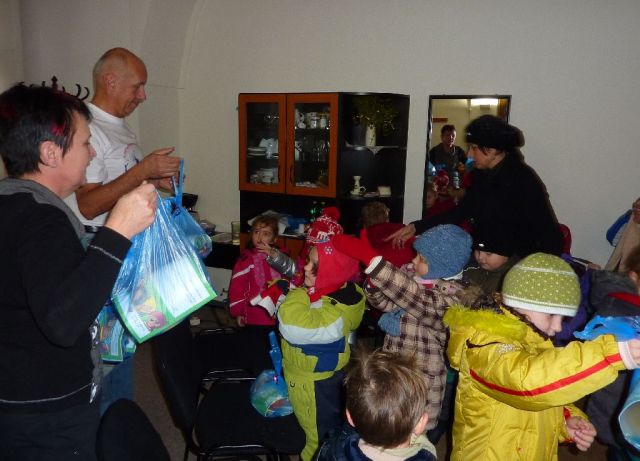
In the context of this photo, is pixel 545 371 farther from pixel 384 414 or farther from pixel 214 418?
pixel 214 418

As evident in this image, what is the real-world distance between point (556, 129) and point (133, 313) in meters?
3.61

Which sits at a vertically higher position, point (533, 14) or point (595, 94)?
point (533, 14)

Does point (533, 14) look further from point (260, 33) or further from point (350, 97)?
point (260, 33)

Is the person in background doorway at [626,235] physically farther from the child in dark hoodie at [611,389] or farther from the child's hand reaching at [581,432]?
the child's hand reaching at [581,432]

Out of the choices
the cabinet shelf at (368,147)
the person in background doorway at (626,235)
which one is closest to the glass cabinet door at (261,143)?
the cabinet shelf at (368,147)

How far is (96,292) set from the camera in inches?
36.3

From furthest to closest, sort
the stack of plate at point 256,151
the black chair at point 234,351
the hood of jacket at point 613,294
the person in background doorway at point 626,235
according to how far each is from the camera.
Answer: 1. the stack of plate at point 256,151
2. the person in background doorway at point 626,235
3. the black chair at point 234,351
4. the hood of jacket at point 613,294

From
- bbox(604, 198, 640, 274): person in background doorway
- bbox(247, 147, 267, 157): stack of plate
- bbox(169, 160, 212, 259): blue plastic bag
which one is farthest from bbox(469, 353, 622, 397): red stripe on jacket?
bbox(247, 147, 267, 157): stack of plate

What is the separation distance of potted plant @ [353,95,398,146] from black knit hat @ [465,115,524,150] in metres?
1.62

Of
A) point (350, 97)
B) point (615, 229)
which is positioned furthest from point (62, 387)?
point (615, 229)

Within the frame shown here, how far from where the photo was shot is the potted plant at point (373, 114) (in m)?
3.91

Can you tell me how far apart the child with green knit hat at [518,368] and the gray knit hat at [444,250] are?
1.18 feet

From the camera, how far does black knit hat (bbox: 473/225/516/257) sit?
218cm

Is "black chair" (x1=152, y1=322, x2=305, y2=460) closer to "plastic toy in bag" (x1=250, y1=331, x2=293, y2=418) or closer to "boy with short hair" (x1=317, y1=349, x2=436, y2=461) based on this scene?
"plastic toy in bag" (x1=250, y1=331, x2=293, y2=418)
